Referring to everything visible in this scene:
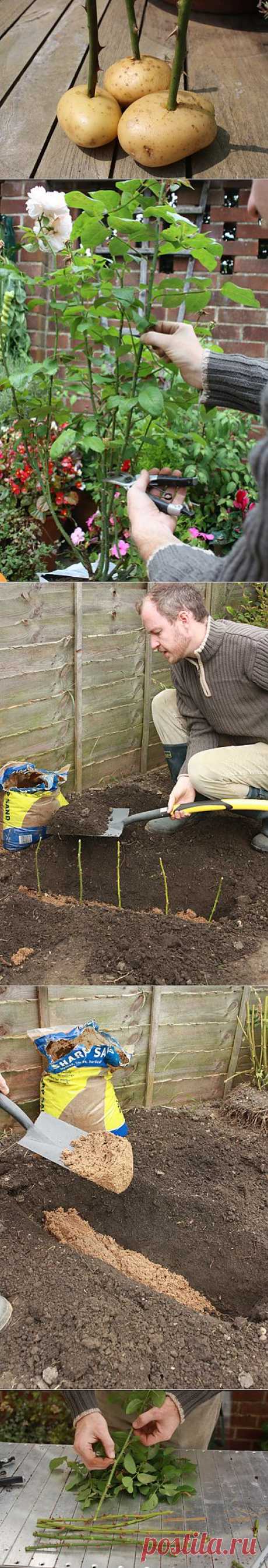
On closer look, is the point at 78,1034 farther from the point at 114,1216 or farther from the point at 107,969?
the point at 114,1216

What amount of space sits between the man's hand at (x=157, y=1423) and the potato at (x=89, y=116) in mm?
2158

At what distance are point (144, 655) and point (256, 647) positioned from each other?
0.60 feet

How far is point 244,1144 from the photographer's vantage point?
6.66 feet

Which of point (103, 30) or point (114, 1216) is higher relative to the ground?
point (103, 30)

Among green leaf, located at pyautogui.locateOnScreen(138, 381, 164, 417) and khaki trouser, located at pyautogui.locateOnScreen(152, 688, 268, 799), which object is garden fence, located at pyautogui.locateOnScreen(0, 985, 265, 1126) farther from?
green leaf, located at pyautogui.locateOnScreen(138, 381, 164, 417)

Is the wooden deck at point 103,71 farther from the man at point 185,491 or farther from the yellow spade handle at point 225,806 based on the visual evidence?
the yellow spade handle at point 225,806

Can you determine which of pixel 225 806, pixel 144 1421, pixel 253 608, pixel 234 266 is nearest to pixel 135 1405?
pixel 144 1421

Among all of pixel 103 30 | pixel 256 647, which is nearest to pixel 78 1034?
pixel 256 647

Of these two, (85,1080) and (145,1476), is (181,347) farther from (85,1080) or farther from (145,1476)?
(145,1476)

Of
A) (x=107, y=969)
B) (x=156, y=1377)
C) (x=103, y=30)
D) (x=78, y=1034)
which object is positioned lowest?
(x=156, y=1377)

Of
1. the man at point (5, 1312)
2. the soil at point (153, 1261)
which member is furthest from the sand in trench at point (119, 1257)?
the man at point (5, 1312)

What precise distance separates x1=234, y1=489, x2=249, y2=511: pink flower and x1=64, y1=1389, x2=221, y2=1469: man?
64.2 inches

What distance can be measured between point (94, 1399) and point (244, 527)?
1.71 m

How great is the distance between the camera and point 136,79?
4.29 feet
